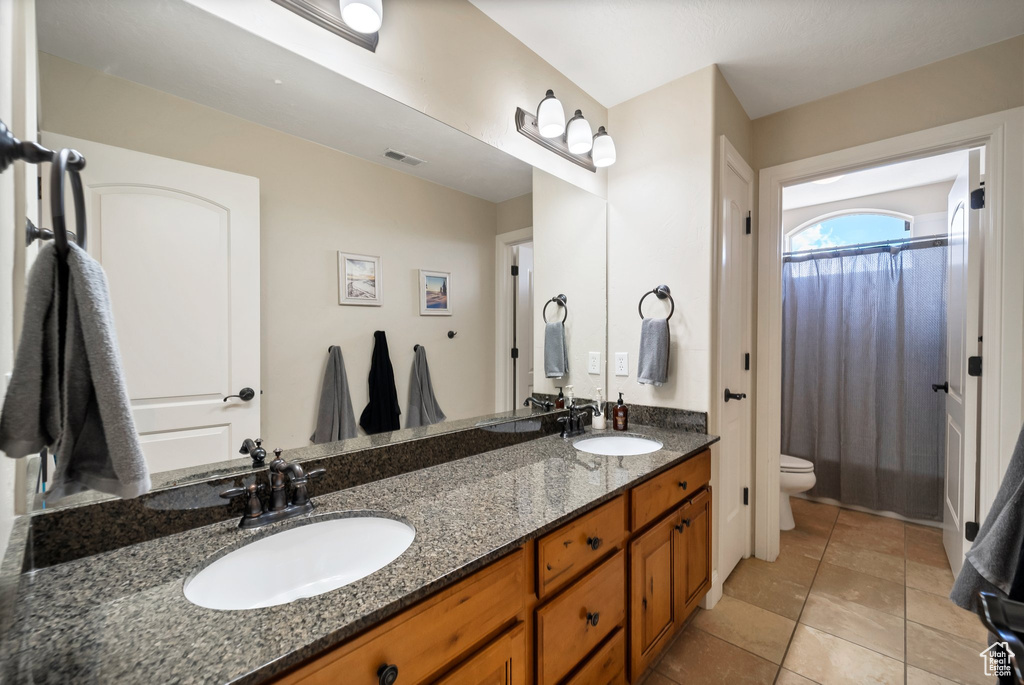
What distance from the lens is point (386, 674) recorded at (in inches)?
27.9

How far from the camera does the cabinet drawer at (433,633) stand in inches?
26.2

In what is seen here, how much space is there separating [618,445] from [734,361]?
2.65 ft

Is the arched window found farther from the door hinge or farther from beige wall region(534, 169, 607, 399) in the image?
beige wall region(534, 169, 607, 399)

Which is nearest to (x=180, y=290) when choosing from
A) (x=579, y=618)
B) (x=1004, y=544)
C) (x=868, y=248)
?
(x=579, y=618)

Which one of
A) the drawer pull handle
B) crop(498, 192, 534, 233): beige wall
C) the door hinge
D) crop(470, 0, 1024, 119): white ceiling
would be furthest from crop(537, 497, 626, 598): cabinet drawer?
the door hinge

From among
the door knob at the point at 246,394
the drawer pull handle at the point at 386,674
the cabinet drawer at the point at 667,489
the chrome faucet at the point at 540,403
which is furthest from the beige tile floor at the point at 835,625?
the door knob at the point at 246,394

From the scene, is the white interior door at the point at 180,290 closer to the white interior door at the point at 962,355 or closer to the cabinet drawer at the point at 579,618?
the cabinet drawer at the point at 579,618

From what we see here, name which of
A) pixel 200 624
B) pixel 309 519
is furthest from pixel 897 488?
pixel 200 624

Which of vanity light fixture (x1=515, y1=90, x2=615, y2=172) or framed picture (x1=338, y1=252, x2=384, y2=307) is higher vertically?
vanity light fixture (x1=515, y1=90, x2=615, y2=172)

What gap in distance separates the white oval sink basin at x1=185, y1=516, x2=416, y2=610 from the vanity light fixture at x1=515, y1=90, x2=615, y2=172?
1.55m

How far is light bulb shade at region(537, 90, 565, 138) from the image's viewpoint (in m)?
1.73

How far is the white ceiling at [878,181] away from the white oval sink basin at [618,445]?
7.23 ft

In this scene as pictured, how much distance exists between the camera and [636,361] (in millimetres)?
2162

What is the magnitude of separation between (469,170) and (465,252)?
310mm
